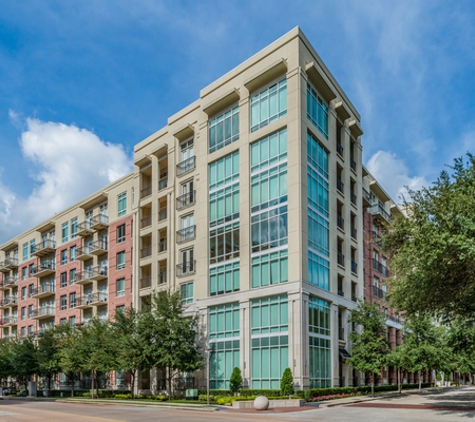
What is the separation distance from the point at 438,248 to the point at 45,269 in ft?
179

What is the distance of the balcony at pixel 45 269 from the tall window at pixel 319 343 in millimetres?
38661

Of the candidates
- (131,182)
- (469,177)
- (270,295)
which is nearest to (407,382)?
(270,295)

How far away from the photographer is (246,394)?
36469 millimetres

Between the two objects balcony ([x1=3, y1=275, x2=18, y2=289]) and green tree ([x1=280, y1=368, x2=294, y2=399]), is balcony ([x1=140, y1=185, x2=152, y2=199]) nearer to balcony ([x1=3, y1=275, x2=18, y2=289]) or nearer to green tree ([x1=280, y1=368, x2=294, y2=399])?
green tree ([x1=280, y1=368, x2=294, y2=399])

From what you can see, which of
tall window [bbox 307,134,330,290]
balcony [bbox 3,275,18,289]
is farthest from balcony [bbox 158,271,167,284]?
balcony [bbox 3,275,18,289]

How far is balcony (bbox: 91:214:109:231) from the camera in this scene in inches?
2236

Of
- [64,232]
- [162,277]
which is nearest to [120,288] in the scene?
[162,277]

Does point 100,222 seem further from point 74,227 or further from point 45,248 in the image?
point 45,248

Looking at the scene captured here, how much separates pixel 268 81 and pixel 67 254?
35091 mm

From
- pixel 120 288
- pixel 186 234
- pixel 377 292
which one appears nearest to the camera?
pixel 186 234

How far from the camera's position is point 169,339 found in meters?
39.2

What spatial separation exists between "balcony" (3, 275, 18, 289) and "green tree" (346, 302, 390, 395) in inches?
2054

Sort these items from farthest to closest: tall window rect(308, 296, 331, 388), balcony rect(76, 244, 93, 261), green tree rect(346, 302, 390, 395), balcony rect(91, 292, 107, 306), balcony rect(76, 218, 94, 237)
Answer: balcony rect(76, 218, 94, 237)
balcony rect(76, 244, 93, 261)
balcony rect(91, 292, 107, 306)
green tree rect(346, 302, 390, 395)
tall window rect(308, 296, 331, 388)

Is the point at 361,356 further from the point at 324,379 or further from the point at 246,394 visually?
the point at 246,394
